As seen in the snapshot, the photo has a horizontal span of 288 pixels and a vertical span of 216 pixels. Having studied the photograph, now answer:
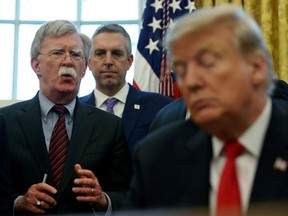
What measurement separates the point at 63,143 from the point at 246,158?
185 cm

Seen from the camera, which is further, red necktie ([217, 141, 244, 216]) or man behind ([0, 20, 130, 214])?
man behind ([0, 20, 130, 214])

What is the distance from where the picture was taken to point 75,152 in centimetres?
372

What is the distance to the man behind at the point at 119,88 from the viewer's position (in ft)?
15.8

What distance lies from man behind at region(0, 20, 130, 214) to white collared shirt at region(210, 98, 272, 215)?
4.41 ft

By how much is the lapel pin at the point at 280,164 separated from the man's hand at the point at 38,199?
162 cm

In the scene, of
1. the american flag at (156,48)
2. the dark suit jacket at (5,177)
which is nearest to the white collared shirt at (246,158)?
the dark suit jacket at (5,177)

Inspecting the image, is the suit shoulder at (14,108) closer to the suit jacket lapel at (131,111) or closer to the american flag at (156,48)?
the suit jacket lapel at (131,111)

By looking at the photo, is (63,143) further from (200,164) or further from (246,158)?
(246,158)

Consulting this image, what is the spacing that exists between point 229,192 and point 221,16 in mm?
581

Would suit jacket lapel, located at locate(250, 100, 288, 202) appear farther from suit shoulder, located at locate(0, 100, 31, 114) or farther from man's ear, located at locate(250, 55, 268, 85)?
suit shoulder, located at locate(0, 100, 31, 114)

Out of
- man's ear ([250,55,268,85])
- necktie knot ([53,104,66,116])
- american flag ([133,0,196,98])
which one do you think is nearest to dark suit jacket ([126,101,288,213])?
man's ear ([250,55,268,85])

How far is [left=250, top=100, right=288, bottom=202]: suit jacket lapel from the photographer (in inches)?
79.2

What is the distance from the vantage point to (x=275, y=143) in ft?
6.89

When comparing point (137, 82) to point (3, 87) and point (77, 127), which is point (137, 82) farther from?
point (77, 127)
